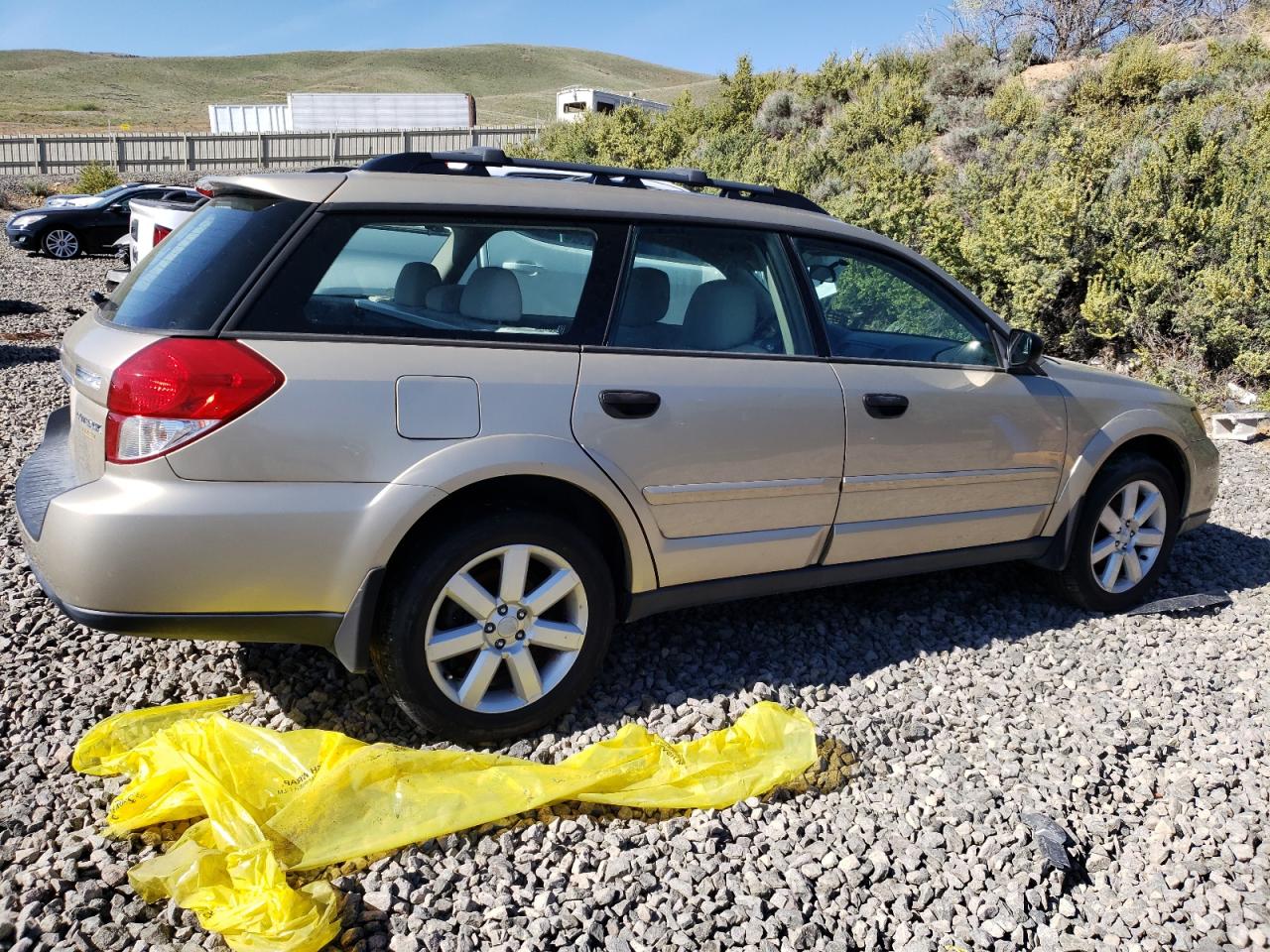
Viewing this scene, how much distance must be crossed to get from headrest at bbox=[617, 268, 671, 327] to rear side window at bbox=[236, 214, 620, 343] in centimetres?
13

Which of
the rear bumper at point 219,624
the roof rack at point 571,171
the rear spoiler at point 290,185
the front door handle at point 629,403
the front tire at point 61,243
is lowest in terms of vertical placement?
the front tire at point 61,243

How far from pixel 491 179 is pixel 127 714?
2.02 meters

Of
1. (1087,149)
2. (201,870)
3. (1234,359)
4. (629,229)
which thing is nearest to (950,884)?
(201,870)

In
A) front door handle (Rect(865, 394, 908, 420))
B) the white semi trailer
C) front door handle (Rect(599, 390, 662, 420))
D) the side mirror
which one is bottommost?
front door handle (Rect(865, 394, 908, 420))

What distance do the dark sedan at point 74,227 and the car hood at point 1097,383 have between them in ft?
56.7

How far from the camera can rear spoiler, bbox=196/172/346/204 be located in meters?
3.05

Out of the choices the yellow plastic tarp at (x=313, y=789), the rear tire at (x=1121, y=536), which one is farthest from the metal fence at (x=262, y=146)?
the yellow plastic tarp at (x=313, y=789)

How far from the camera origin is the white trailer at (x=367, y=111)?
4481 centimetres

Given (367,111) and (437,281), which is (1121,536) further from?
(367,111)

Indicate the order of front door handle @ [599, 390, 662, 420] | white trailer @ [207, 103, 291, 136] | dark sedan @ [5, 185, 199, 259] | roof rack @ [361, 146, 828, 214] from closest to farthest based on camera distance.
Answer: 1. front door handle @ [599, 390, 662, 420]
2. roof rack @ [361, 146, 828, 214]
3. dark sedan @ [5, 185, 199, 259]
4. white trailer @ [207, 103, 291, 136]

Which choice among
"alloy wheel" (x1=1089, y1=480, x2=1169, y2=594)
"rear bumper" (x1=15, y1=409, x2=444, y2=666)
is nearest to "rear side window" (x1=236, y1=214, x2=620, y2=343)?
"rear bumper" (x1=15, y1=409, x2=444, y2=666)

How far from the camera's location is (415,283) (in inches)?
132

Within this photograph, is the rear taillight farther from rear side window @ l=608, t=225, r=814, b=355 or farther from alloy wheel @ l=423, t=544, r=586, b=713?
rear side window @ l=608, t=225, r=814, b=355

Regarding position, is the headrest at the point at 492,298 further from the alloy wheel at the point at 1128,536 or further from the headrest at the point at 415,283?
the alloy wheel at the point at 1128,536
